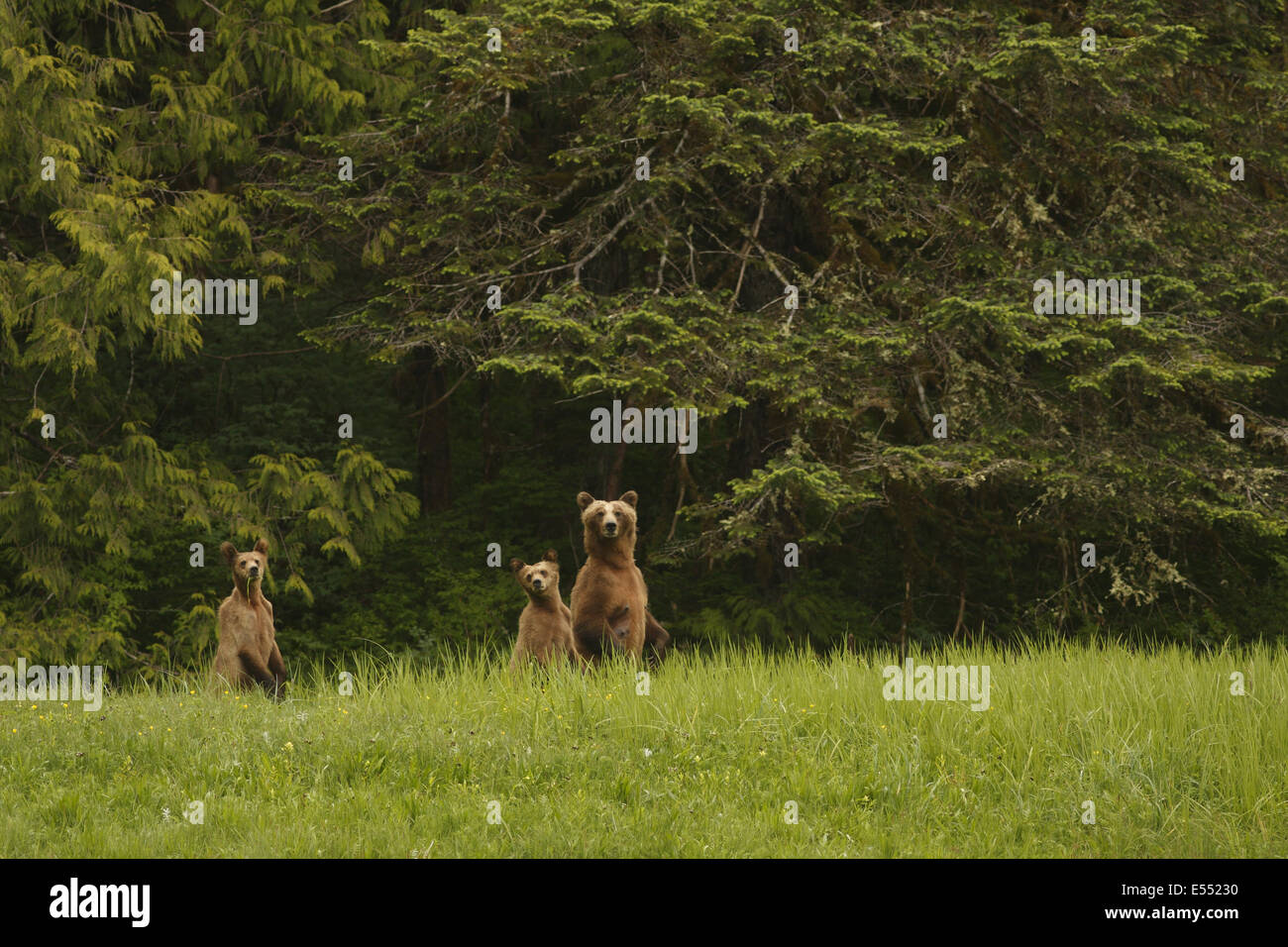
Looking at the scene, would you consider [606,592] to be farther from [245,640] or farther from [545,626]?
[245,640]

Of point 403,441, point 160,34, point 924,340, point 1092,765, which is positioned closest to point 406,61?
point 160,34

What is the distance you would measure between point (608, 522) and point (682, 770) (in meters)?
2.01

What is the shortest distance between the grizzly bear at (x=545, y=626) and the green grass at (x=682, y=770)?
36 cm

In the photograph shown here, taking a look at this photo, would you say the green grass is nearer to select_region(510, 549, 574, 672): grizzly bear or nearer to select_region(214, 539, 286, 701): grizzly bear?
select_region(510, 549, 574, 672): grizzly bear

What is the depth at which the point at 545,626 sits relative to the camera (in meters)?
9.12

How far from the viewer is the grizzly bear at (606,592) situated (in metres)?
8.88

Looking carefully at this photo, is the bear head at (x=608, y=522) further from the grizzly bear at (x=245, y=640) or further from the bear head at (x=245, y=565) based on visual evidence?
the grizzly bear at (x=245, y=640)

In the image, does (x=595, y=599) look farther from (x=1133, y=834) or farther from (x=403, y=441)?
(x=403, y=441)

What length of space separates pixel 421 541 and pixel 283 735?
9284mm

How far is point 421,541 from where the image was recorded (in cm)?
1708

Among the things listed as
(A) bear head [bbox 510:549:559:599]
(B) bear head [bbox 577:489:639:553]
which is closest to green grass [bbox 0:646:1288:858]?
(A) bear head [bbox 510:549:559:599]

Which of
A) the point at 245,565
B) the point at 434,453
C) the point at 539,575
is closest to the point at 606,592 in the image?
the point at 539,575

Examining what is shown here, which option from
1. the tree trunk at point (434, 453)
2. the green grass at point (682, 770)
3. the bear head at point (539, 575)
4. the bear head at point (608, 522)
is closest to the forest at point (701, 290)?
the tree trunk at point (434, 453)

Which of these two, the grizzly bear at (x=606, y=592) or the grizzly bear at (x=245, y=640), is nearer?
the grizzly bear at (x=606, y=592)
